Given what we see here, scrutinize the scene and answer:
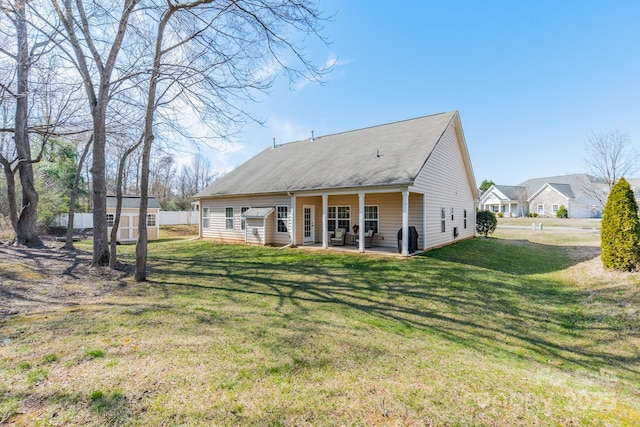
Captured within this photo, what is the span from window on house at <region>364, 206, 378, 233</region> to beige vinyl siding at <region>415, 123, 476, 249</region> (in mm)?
2305

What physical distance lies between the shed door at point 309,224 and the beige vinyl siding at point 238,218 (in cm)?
77

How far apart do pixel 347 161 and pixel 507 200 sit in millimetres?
38905

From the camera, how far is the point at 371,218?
1344 centimetres

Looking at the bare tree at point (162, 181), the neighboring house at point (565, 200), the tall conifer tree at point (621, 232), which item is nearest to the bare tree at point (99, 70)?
the tall conifer tree at point (621, 232)

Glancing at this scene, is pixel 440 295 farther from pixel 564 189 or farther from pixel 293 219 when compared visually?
pixel 564 189

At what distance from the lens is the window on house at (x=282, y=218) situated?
45.4 feet

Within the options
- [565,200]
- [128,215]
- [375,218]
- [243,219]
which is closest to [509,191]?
[565,200]

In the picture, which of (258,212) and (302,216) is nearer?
(302,216)

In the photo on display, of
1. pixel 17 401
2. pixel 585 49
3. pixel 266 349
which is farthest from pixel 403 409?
pixel 585 49

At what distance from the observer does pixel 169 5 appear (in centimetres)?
683

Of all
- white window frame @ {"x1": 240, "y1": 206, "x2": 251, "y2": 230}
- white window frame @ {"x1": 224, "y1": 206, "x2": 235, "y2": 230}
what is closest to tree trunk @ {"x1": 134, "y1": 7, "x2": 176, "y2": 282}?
white window frame @ {"x1": 240, "y1": 206, "x2": 251, "y2": 230}

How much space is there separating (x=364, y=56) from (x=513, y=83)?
8.04 metres

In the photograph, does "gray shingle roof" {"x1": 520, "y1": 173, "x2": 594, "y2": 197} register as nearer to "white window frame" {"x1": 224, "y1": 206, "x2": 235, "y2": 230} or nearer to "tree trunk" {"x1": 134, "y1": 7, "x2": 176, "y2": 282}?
"white window frame" {"x1": 224, "y1": 206, "x2": 235, "y2": 230}

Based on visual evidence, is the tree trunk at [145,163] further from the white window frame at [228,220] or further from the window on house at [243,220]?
the white window frame at [228,220]
